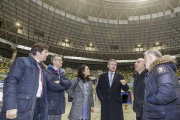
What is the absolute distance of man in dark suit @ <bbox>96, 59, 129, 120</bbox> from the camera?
3.12 metres

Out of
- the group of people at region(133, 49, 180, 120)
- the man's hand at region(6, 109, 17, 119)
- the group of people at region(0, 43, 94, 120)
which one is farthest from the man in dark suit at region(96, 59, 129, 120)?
the man's hand at region(6, 109, 17, 119)

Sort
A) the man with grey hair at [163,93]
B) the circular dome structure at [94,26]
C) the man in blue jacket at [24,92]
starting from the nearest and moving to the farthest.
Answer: the man with grey hair at [163,93] → the man in blue jacket at [24,92] → the circular dome structure at [94,26]

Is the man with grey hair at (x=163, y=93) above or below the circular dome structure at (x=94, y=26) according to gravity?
below

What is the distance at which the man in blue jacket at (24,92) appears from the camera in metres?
1.61

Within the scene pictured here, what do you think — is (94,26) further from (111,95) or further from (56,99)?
(56,99)

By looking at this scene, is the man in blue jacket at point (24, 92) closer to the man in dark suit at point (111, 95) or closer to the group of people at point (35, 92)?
the group of people at point (35, 92)

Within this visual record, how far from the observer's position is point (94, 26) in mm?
22031

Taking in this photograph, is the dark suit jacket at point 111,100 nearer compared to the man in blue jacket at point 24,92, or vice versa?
the man in blue jacket at point 24,92

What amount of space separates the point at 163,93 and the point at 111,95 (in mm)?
1877

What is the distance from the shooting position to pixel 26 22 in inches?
742

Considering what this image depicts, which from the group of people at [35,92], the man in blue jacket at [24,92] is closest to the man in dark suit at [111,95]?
the group of people at [35,92]

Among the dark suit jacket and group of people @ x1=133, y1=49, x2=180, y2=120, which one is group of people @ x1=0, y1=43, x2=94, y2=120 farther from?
group of people @ x1=133, y1=49, x2=180, y2=120

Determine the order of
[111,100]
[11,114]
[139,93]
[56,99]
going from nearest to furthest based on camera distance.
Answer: [11,114]
[56,99]
[139,93]
[111,100]

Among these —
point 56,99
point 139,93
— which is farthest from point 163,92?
point 56,99
